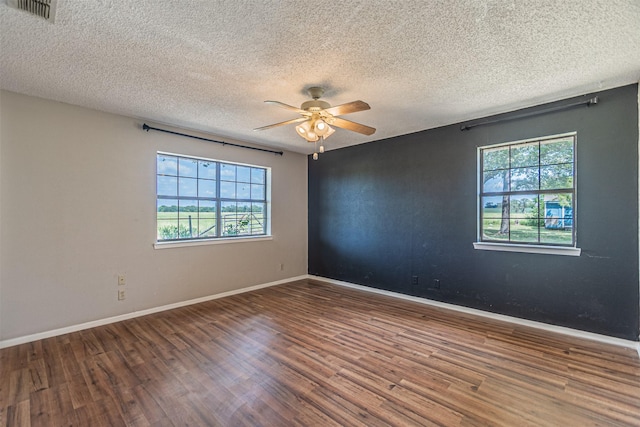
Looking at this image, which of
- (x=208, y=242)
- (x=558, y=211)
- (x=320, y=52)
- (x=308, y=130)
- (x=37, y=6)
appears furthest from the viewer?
(x=208, y=242)

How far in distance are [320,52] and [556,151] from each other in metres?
2.84

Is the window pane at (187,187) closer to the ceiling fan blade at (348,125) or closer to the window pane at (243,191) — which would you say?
the window pane at (243,191)

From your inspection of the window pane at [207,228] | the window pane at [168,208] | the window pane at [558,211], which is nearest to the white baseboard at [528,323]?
the window pane at [558,211]

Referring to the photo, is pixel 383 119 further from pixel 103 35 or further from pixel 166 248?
pixel 166 248

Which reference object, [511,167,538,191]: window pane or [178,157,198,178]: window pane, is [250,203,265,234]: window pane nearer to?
[178,157,198,178]: window pane

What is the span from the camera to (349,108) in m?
2.48

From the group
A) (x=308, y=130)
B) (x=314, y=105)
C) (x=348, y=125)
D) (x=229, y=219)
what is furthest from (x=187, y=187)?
(x=348, y=125)

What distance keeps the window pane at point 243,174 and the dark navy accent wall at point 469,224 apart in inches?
52.6

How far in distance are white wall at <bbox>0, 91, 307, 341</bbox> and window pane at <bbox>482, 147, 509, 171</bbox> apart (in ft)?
12.6

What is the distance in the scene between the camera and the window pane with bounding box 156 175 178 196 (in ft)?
12.8

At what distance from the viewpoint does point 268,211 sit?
5.19 metres

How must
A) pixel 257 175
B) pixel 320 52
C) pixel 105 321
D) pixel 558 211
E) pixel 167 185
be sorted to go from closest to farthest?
pixel 320 52 < pixel 558 211 < pixel 105 321 < pixel 167 185 < pixel 257 175

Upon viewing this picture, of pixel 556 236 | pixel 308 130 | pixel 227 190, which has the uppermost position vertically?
pixel 308 130

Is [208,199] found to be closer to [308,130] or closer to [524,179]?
[308,130]
